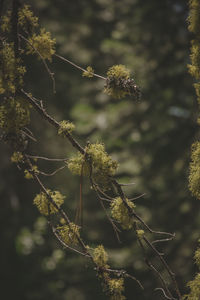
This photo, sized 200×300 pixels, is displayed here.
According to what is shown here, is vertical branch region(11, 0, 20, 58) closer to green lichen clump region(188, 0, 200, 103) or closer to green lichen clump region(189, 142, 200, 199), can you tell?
green lichen clump region(188, 0, 200, 103)

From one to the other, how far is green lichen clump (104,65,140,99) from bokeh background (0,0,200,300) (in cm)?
207

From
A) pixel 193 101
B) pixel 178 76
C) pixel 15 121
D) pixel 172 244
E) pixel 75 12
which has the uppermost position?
pixel 75 12

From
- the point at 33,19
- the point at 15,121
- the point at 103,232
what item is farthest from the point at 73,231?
the point at 103,232

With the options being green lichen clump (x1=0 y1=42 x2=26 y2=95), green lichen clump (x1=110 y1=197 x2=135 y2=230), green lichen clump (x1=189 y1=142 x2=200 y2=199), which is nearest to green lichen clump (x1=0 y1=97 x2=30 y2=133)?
green lichen clump (x1=0 y1=42 x2=26 y2=95)

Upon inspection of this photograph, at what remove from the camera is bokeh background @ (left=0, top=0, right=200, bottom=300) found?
291cm

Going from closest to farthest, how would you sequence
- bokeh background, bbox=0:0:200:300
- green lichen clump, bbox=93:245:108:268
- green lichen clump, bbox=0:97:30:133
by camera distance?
green lichen clump, bbox=0:97:30:133 < green lichen clump, bbox=93:245:108:268 < bokeh background, bbox=0:0:200:300

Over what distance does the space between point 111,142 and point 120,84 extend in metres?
2.41

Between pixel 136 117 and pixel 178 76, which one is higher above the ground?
pixel 178 76

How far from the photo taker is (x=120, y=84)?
0.98 m

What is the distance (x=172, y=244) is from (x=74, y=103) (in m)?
1.91

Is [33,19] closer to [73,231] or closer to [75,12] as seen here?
[73,231]

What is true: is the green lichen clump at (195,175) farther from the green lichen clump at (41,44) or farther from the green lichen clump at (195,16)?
the green lichen clump at (41,44)

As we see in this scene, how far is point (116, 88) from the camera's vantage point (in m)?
0.99

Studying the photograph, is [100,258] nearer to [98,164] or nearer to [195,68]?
[98,164]
